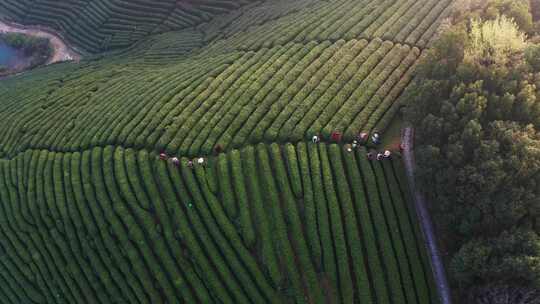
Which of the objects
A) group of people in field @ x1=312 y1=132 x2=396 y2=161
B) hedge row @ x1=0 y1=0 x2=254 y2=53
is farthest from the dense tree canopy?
hedge row @ x1=0 y1=0 x2=254 y2=53

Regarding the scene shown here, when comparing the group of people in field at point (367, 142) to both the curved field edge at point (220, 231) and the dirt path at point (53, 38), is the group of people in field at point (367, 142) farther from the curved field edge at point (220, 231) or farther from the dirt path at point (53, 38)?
the dirt path at point (53, 38)

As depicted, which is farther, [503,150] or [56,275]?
[56,275]

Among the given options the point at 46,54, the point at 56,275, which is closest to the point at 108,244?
the point at 56,275

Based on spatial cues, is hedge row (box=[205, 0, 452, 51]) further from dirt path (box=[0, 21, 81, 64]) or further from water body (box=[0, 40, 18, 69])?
water body (box=[0, 40, 18, 69])

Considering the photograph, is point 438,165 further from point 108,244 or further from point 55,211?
point 55,211

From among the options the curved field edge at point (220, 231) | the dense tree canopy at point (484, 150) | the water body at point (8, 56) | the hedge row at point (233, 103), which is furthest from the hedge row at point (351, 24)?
the water body at point (8, 56)

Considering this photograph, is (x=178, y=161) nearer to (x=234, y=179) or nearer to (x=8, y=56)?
(x=234, y=179)

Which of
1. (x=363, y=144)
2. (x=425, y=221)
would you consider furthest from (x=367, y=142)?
(x=425, y=221)

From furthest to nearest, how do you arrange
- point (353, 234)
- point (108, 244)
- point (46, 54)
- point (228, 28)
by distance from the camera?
1. point (46, 54)
2. point (228, 28)
3. point (108, 244)
4. point (353, 234)
